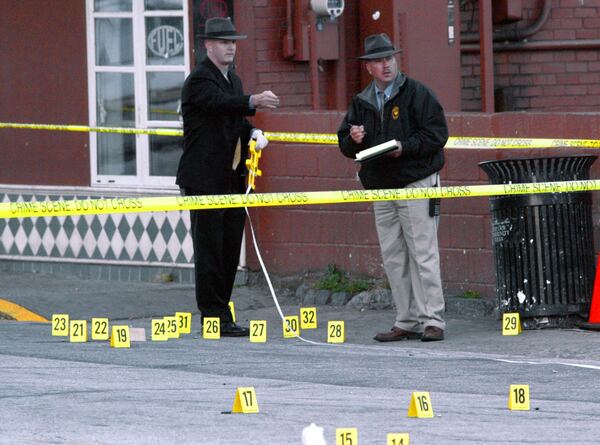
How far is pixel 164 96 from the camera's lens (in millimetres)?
12695

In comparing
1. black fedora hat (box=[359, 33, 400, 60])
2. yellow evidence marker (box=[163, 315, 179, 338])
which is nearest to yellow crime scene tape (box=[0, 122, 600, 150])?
black fedora hat (box=[359, 33, 400, 60])

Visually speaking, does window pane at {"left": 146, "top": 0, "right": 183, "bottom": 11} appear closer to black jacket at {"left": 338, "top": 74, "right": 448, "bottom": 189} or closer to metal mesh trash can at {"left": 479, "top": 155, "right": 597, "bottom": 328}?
black jacket at {"left": 338, "top": 74, "right": 448, "bottom": 189}

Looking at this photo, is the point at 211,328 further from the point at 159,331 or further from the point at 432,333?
the point at 432,333

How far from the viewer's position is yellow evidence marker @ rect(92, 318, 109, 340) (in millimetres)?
9445

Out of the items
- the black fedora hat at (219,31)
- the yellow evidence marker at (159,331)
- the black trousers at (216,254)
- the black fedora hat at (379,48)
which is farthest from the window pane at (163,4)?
the yellow evidence marker at (159,331)

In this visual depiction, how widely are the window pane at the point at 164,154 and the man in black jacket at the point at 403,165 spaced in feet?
10.9

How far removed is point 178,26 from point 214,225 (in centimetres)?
337

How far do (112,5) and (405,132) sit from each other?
4276mm

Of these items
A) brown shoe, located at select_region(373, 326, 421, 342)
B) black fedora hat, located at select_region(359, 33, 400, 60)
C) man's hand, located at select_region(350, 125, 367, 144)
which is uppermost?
black fedora hat, located at select_region(359, 33, 400, 60)

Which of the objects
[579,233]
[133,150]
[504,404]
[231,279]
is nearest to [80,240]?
[133,150]

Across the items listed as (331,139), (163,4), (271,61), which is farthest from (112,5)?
(331,139)

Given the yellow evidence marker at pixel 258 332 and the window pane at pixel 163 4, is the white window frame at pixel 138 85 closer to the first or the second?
the window pane at pixel 163 4

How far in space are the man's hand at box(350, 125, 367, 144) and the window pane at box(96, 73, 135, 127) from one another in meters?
3.88

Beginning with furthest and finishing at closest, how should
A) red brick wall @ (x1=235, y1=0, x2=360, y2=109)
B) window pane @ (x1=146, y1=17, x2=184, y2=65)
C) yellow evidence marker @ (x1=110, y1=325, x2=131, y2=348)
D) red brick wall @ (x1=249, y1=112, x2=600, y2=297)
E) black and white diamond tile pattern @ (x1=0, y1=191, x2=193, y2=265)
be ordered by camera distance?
window pane @ (x1=146, y1=17, x2=184, y2=65) < black and white diamond tile pattern @ (x1=0, y1=191, x2=193, y2=265) < red brick wall @ (x1=235, y1=0, x2=360, y2=109) < red brick wall @ (x1=249, y1=112, x2=600, y2=297) < yellow evidence marker @ (x1=110, y1=325, x2=131, y2=348)
